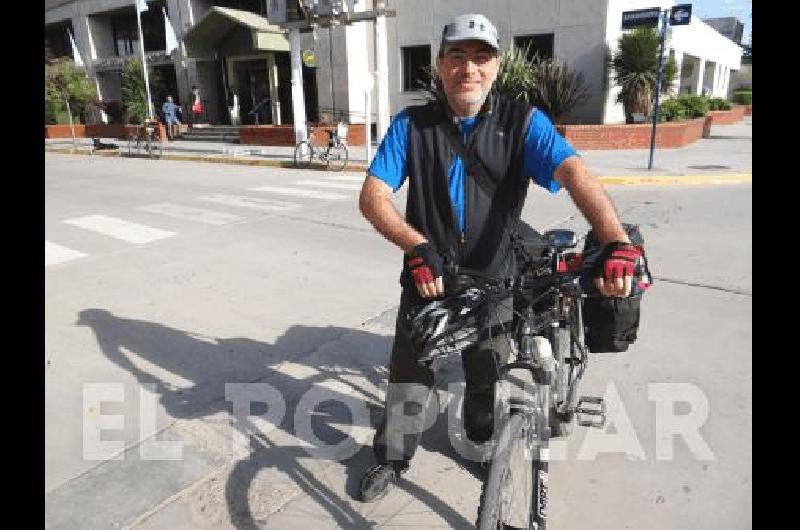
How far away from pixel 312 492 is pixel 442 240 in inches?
55.1

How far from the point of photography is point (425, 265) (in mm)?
1882

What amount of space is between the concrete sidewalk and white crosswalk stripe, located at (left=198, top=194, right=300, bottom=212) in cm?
417

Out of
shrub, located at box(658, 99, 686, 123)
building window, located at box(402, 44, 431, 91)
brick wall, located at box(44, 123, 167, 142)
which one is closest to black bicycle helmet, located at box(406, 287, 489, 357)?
shrub, located at box(658, 99, 686, 123)

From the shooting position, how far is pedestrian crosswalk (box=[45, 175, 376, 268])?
24.8ft

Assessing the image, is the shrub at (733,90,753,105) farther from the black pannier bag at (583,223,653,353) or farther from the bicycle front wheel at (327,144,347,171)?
the black pannier bag at (583,223,653,353)

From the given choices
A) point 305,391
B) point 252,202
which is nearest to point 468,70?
point 305,391

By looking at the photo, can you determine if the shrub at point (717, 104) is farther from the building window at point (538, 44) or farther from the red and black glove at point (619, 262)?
the red and black glove at point (619, 262)

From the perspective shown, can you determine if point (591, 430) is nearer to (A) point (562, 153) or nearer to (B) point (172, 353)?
(A) point (562, 153)

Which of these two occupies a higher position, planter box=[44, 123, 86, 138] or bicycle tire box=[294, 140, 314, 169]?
planter box=[44, 123, 86, 138]

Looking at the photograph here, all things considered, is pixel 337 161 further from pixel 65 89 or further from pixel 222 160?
pixel 65 89

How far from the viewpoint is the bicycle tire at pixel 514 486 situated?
1841 millimetres

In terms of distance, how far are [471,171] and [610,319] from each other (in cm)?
80

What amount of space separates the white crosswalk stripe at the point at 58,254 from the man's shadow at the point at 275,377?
211cm

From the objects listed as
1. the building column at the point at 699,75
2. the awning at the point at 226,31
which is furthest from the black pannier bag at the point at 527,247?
the building column at the point at 699,75
